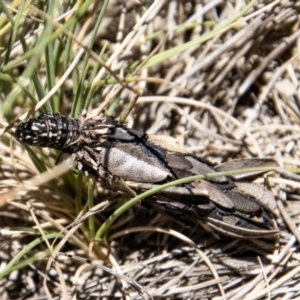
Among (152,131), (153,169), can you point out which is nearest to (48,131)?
(153,169)

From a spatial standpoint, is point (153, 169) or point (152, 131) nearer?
point (153, 169)

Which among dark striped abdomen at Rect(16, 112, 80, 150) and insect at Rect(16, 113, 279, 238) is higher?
dark striped abdomen at Rect(16, 112, 80, 150)

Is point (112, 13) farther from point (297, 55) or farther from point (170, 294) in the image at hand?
point (170, 294)

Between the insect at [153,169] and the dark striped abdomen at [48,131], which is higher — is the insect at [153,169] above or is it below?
below

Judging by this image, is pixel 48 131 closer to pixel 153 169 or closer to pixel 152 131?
pixel 153 169

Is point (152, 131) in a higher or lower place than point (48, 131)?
lower
